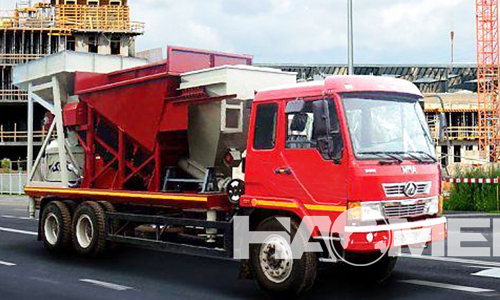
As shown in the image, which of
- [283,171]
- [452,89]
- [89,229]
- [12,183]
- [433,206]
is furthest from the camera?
[452,89]

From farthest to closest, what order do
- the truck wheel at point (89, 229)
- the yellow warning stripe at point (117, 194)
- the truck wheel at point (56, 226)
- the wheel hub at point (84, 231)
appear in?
the truck wheel at point (56, 226)
the wheel hub at point (84, 231)
the truck wheel at point (89, 229)
the yellow warning stripe at point (117, 194)

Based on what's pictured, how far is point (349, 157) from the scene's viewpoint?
8164 millimetres

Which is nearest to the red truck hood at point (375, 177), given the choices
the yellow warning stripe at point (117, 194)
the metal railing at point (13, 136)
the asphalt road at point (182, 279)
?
the asphalt road at point (182, 279)

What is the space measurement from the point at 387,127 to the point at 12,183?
40003 mm

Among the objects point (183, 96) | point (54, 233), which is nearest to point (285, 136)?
point (183, 96)

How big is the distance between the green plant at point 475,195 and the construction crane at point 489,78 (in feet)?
184

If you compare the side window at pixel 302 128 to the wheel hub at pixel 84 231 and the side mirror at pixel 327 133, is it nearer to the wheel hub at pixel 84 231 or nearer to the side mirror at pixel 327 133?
the side mirror at pixel 327 133

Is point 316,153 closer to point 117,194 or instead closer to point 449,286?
point 449,286

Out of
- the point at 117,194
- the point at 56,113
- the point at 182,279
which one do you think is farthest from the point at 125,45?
the point at 182,279

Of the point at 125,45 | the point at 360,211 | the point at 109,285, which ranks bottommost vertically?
the point at 109,285

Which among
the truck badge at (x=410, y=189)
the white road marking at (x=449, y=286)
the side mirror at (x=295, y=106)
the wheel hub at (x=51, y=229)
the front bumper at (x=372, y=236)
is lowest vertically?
the white road marking at (x=449, y=286)

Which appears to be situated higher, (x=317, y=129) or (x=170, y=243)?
(x=317, y=129)

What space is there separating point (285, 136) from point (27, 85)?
25.4 feet

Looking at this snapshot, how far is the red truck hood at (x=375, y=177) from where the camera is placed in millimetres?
8102
